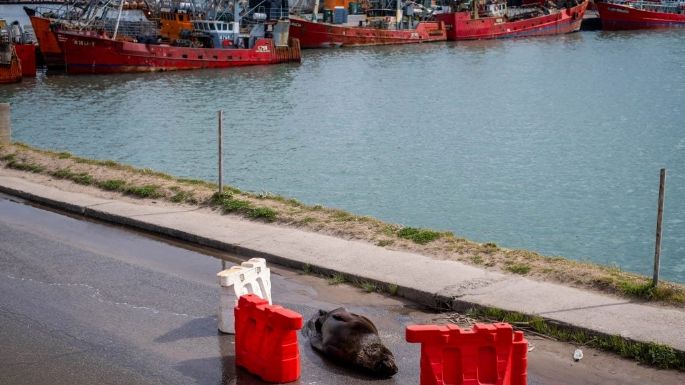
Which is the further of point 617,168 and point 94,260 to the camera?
point 617,168

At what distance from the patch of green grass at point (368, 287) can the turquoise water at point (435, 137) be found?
839cm

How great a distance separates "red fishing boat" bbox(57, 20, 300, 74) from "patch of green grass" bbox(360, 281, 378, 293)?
5188cm

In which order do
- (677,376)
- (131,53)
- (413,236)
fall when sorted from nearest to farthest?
(677,376) → (413,236) → (131,53)

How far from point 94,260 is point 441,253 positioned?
14.4 ft

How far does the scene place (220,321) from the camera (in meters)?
9.16

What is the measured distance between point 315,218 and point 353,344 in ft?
17.7

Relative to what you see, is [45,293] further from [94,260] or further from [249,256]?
[249,256]

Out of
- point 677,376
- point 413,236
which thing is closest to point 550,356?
point 677,376

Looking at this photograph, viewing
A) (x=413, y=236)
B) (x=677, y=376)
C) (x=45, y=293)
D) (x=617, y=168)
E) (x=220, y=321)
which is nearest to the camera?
(x=677, y=376)

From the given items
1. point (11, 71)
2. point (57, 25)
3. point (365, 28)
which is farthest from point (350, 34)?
point (11, 71)

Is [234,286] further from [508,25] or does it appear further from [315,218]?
[508,25]

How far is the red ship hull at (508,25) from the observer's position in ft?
291

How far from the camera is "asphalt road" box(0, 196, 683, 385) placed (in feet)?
26.7

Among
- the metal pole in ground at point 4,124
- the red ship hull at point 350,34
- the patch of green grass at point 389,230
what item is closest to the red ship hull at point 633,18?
the red ship hull at point 350,34
